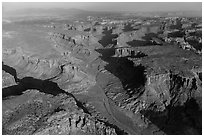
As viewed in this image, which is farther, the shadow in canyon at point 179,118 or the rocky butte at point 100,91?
the shadow in canyon at point 179,118

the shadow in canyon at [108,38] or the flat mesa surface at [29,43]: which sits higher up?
the flat mesa surface at [29,43]

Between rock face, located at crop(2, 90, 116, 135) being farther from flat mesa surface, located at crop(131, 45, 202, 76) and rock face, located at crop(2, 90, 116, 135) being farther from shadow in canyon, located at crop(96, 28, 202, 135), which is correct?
flat mesa surface, located at crop(131, 45, 202, 76)

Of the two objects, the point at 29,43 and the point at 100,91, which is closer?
the point at 100,91

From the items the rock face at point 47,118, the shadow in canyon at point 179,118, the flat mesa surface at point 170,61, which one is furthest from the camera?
the flat mesa surface at point 170,61

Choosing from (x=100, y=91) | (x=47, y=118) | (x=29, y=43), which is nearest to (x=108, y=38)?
(x=29, y=43)

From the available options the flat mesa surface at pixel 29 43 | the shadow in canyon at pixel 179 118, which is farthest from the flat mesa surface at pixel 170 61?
the flat mesa surface at pixel 29 43

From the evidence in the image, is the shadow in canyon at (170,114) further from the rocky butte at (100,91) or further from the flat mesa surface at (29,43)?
the flat mesa surface at (29,43)

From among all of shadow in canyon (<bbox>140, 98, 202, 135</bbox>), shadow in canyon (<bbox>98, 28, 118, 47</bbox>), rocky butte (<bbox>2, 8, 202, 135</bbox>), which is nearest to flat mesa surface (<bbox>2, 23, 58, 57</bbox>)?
rocky butte (<bbox>2, 8, 202, 135</bbox>)

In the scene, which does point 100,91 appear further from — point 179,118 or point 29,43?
point 29,43
